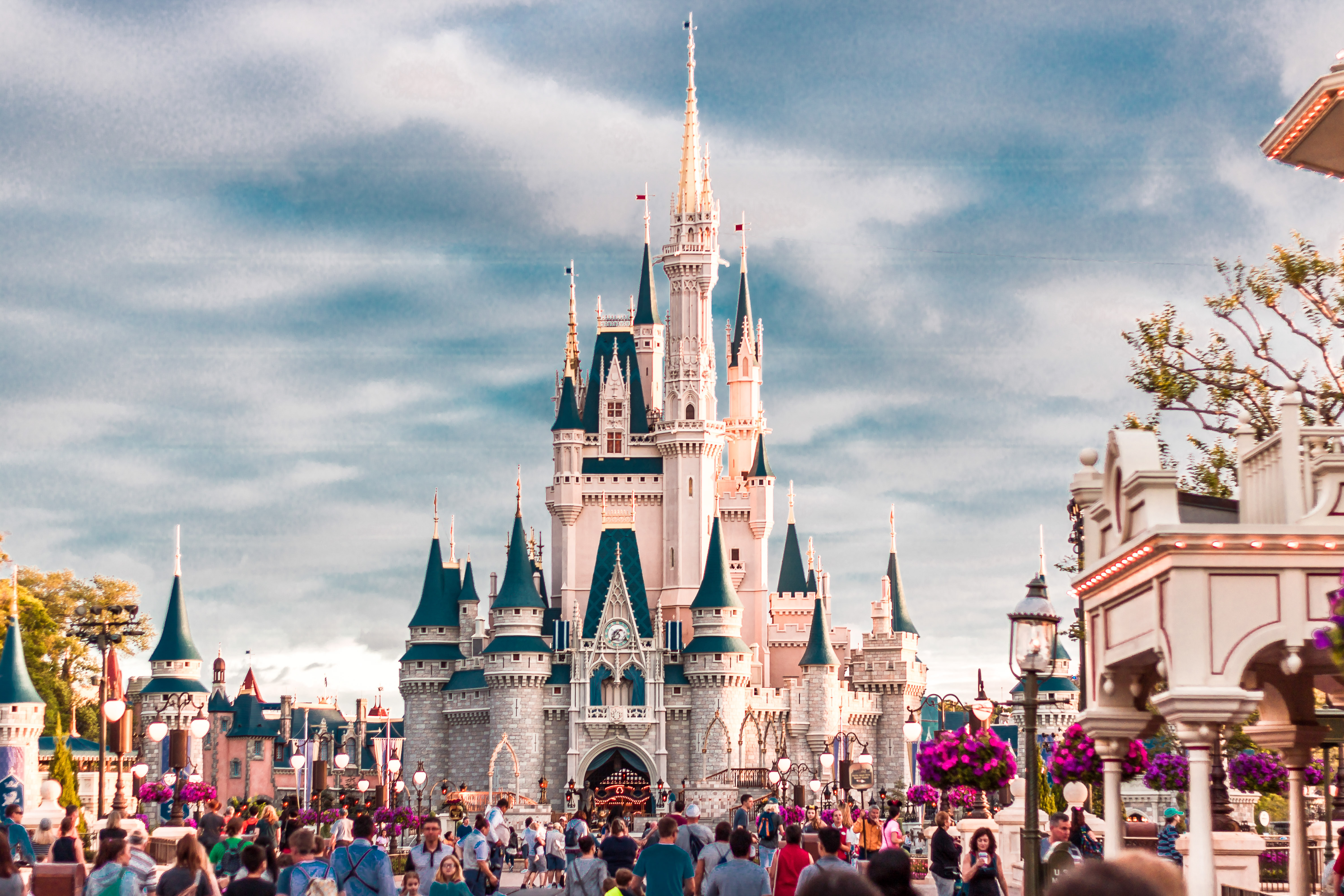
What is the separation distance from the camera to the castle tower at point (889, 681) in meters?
85.6

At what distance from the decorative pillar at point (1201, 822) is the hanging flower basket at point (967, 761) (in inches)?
338

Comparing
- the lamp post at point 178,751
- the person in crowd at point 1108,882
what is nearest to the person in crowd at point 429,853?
the person in crowd at point 1108,882

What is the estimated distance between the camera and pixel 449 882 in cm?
1193

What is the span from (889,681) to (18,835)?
73.1m

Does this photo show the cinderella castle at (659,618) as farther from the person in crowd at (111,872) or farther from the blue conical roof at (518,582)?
the person in crowd at (111,872)

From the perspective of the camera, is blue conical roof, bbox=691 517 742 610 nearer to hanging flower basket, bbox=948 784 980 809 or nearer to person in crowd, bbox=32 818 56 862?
hanging flower basket, bbox=948 784 980 809

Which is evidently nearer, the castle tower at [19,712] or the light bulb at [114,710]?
the light bulb at [114,710]

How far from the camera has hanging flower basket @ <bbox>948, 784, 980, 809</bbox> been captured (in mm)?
26906

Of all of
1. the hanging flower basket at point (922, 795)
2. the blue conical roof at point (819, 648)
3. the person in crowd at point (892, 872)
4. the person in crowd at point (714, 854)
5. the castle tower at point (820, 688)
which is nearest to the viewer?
the person in crowd at point (892, 872)

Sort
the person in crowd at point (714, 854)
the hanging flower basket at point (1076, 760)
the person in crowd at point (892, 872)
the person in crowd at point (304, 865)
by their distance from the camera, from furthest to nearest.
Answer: the hanging flower basket at point (1076, 760) → the person in crowd at point (714, 854) → the person in crowd at point (304, 865) → the person in crowd at point (892, 872)

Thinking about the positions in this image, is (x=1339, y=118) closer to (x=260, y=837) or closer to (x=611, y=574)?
(x=260, y=837)

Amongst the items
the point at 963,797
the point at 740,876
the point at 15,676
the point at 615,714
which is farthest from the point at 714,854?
the point at 615,714

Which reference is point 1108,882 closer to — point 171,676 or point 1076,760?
point 1076,760

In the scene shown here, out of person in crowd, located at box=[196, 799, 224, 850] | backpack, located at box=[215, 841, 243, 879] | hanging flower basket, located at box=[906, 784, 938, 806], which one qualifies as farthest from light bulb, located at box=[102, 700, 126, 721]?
hanging flower basket, located at box=[906, 784, 938, 806]
